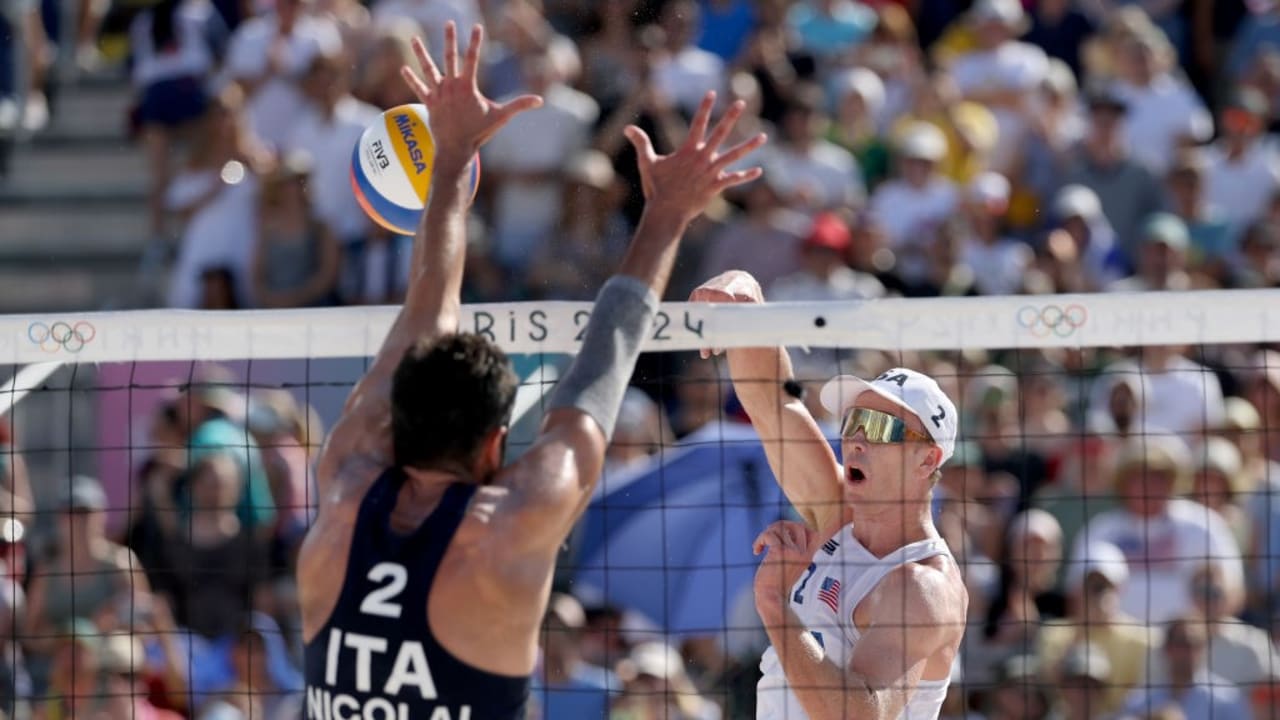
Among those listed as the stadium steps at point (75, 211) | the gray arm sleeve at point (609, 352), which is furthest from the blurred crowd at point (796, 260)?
the gray arm sleeve at point (609, 352)

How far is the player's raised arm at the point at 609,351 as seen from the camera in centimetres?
393

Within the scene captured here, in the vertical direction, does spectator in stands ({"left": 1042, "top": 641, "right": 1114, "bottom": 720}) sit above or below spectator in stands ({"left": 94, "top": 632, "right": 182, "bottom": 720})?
above

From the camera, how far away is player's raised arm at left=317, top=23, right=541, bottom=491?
14.0ft

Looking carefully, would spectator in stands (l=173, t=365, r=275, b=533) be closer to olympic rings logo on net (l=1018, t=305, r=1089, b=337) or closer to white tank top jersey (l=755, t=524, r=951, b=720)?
white tank top jersey (l=755, t=524, r=951, b=720)

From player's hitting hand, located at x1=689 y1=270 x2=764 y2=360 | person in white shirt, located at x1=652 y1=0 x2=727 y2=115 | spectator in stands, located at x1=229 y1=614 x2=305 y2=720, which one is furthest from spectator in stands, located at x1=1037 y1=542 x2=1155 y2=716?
person in white shirt, located at x1=652 y1=0 x2=727 y2=115

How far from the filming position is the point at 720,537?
884cm

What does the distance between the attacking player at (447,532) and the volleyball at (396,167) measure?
4.48 feet

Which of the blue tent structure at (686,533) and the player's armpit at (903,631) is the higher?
the player's armpit at (903,631)

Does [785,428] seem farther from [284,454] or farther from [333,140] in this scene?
[333,140]

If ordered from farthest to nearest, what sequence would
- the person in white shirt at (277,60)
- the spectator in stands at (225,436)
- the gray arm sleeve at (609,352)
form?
the person in white shirt at (277,60), the spectator in stands at (225,436), the gray arm sleeve at (609,352)

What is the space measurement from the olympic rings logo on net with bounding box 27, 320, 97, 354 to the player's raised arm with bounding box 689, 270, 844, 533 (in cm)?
166

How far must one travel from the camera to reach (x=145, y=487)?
950cm

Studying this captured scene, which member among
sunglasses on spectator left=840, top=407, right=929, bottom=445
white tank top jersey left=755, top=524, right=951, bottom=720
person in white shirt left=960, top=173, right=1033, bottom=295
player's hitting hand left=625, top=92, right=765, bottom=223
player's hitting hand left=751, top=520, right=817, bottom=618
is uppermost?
player's hitting hand left=625, top=92, right=765, bottom=223

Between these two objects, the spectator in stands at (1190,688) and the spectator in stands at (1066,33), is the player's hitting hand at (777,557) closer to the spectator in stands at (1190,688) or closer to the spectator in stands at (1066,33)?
the spectator in stands at (1190,688)
